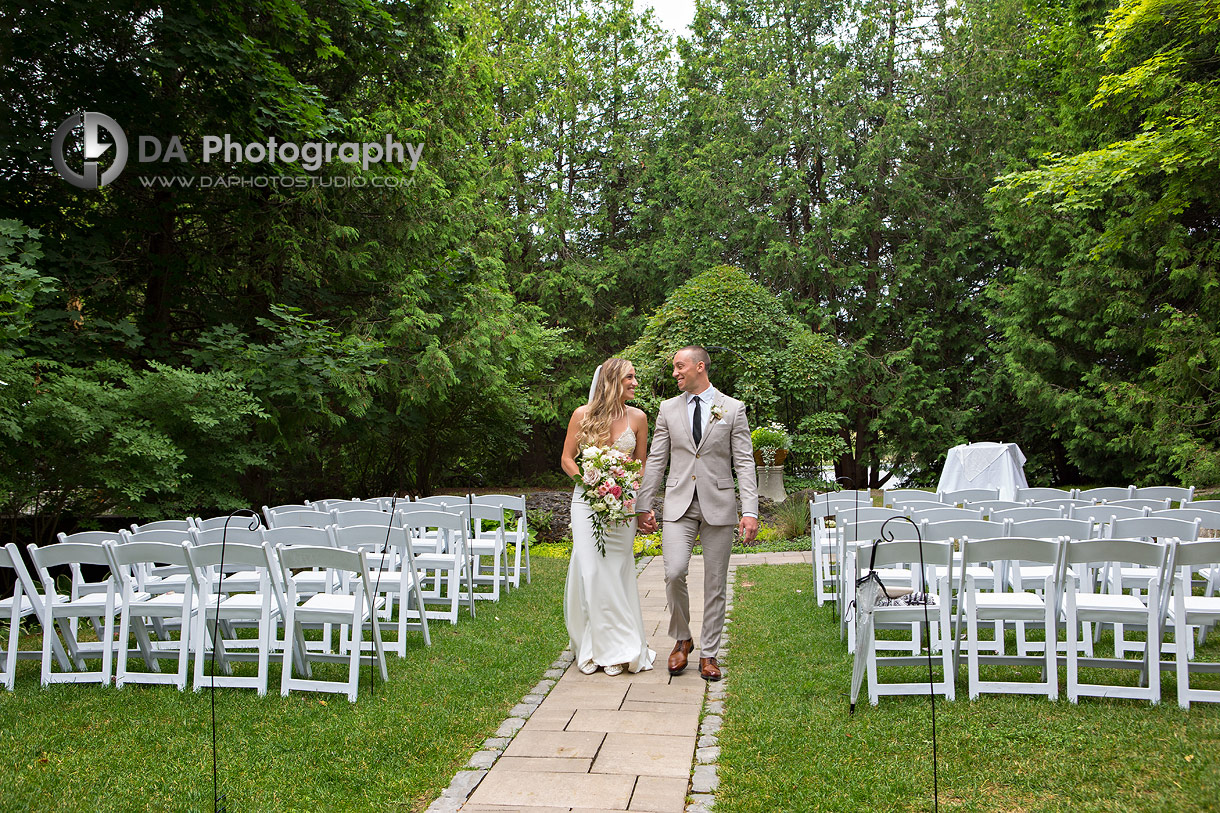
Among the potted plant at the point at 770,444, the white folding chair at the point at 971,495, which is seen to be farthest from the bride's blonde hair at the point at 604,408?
the potted plant at the point at 770,444

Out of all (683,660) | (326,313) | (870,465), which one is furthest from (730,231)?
(683,660)

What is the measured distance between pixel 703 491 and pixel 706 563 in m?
0.46

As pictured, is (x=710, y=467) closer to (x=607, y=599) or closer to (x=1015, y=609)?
(x=607, y=599)

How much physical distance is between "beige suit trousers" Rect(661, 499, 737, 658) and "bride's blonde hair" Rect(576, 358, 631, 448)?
76cm

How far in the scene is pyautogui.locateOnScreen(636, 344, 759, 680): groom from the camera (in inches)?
209

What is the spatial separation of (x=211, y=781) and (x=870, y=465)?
22.3 meters

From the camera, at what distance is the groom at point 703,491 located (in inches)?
209

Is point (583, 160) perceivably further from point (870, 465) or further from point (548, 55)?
point (870, 465)

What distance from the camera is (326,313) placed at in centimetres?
1352

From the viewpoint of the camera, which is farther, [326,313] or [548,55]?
[548,55]

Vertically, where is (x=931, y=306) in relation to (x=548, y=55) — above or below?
below

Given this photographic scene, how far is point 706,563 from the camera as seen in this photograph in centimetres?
538

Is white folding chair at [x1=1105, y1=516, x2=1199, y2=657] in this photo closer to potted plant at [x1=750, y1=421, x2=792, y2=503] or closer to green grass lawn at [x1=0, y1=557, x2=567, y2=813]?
green grass lawn at [x1=0, y1=557, x2=567, y2=813]

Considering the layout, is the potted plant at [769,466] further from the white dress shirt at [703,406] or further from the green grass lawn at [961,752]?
the green grass lawn at [961,752]
